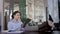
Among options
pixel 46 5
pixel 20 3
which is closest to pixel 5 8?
pixel 20 3

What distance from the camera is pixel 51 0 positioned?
602 cm

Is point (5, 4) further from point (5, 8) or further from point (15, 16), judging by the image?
point (15, 16)

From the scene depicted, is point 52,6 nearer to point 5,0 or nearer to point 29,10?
point 29,10

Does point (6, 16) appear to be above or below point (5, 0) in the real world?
below

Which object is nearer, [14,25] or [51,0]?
[14,25]

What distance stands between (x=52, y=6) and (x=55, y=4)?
0.15m

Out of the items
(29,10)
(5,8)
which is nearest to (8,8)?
(5,8)

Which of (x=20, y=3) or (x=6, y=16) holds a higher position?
(x=20, y=3)

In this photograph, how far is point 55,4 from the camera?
6.00 meters

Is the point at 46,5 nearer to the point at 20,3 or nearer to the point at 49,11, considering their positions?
the point at 49,11

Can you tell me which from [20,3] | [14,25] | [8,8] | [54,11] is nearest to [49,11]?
[54,11]

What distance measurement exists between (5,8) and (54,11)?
174 cm

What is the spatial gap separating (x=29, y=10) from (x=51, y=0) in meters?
0.88

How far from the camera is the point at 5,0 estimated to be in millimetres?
5961
